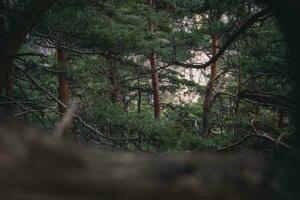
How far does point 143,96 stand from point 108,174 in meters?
18.1

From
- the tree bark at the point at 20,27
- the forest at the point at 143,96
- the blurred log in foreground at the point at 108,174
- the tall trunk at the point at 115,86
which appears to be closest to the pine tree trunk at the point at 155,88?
the forest at the point at 143,96

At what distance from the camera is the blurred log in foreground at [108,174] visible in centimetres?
144

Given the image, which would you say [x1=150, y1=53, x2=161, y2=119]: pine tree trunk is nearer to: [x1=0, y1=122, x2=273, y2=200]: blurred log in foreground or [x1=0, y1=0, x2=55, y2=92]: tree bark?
[x1=0, y1=0, x2=55, y2=92]: tree bark

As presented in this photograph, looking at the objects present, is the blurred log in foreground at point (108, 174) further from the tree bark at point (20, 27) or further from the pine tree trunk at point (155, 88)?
the pine tree trunk at point (155, 88)

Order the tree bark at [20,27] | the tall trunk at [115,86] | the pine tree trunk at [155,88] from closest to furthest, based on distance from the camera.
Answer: the tree bark at [20,27], the pine tree trunk at [155,88], the tall trunk at [115,86]

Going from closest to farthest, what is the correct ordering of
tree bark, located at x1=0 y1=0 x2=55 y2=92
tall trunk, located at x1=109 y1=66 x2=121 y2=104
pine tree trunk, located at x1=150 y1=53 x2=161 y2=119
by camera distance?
tree bark, located at x1=0 y1=0 x2=55 y2=92, pine tree trunk, located at x1=150 y1=53 x2=161 y2=119, tall trunk, located at x1=109 y1=66 x2=121 y2=104

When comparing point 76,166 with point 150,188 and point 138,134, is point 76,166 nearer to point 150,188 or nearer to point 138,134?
point 150,188

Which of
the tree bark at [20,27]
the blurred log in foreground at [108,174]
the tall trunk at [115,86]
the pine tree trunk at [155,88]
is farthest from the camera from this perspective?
the tall trunk at [115,86]

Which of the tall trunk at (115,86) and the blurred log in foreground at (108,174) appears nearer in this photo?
the blurred log in foreground at (108,174)

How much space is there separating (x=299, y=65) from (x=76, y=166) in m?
1.47

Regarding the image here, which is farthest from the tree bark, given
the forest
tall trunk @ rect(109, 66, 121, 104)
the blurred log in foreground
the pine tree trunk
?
tall trunk @ rect(109, 66, 121, 104)

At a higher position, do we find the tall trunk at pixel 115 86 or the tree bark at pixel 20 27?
the tree bark at pixel 20 27

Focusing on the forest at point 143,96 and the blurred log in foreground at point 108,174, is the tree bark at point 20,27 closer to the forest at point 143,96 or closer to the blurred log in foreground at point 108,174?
the forest at point 143,96

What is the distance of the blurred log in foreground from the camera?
4.71 feet
